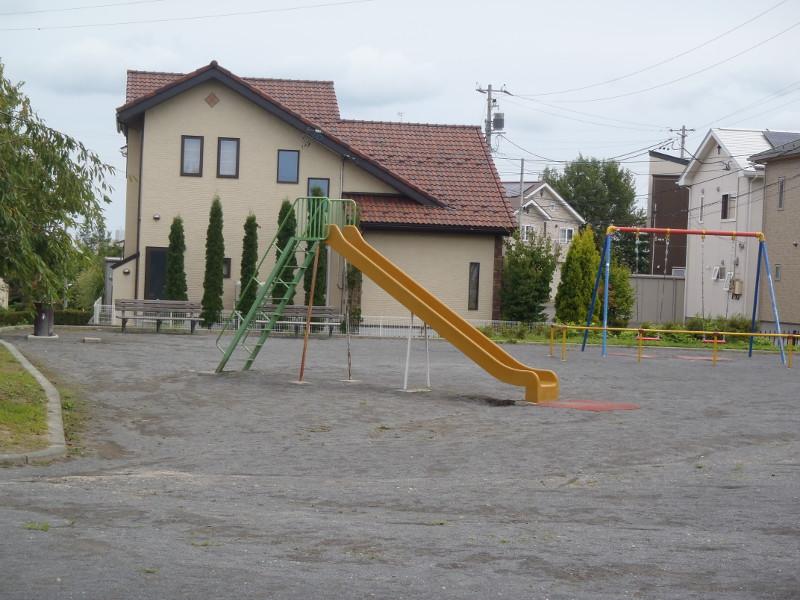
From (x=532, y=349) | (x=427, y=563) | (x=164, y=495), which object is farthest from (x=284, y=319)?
(x=427, y=563)

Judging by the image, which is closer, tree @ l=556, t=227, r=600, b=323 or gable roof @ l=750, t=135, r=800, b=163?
tree @ l=556, t=227, r=600, b=323

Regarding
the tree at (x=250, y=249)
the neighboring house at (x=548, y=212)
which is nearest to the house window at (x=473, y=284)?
the tree at (x=250, y=249)

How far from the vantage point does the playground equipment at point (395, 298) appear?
61.2 ft

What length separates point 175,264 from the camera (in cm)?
3597

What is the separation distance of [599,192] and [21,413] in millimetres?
86130

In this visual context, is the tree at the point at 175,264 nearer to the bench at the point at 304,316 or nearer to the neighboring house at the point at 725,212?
the bench at the point at 304,316

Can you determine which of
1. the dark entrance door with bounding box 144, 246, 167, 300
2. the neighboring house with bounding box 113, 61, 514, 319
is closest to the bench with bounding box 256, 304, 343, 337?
the neighboring house with bounding box 113, 61, 514, 319

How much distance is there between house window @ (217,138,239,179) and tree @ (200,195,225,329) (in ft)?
5.92

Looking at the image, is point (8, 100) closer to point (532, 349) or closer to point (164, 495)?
point (164, 495)

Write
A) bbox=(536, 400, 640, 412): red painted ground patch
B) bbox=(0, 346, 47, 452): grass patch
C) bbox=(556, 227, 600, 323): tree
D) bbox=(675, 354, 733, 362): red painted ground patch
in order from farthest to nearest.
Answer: bbox=(556, 227, 600, 323): tree → bbox=(675, 354, 733, 362): red painted ground patch → bbox=(536, 400, 640, 412): red painted ground patch → bbox=(0, 346, 47, 452): grass patch

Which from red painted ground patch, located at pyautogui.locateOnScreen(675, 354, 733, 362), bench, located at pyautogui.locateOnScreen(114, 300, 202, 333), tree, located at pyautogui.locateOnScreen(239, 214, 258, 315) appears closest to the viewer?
red painted ground patch, located at pyautogui.locateOnScreen(675, 354, 733, 362)

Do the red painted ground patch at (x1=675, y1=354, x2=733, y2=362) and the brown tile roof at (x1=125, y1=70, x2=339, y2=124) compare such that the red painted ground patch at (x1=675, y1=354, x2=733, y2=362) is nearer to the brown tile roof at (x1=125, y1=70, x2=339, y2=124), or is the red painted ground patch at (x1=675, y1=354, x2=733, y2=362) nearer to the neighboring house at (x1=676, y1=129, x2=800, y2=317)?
the neighboring house at (x1=676, y1=129, x2=800, y2=317)

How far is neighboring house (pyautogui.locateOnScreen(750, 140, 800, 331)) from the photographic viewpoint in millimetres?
43750

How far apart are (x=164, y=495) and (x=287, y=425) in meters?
5.40
